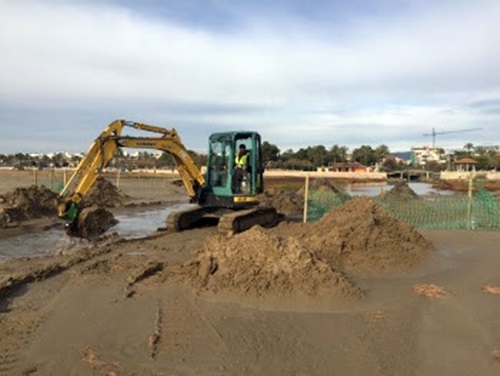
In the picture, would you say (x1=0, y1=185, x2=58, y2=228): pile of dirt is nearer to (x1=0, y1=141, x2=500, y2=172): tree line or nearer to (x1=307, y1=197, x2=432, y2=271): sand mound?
(x1=307, y1=197, x2=432, y2=271): sand mound

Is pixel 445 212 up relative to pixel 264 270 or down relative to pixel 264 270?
down

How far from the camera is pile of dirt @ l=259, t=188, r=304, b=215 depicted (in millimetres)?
24939

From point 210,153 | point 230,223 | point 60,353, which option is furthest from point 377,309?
point 210,153

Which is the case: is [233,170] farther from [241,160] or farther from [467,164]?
[467,164]

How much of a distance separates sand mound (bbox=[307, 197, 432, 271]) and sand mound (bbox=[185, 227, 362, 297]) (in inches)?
66.5

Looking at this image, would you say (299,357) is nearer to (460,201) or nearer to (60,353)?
(60,353)

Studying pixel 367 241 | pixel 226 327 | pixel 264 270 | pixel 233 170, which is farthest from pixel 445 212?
pixel 226 327

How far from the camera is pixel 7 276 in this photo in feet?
30.6

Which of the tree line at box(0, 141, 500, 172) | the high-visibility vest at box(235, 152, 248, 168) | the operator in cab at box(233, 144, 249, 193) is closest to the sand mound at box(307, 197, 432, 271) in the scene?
the operator in cab at box(233, 144, 249, 193)

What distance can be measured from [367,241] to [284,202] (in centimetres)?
1439

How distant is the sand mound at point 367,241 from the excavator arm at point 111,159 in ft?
18.7

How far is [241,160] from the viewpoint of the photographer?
55.3ft

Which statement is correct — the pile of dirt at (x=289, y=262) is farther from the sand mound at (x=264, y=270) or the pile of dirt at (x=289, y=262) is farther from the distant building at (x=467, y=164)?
the distant building at (x=467, y=164)

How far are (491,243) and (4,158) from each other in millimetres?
161433
